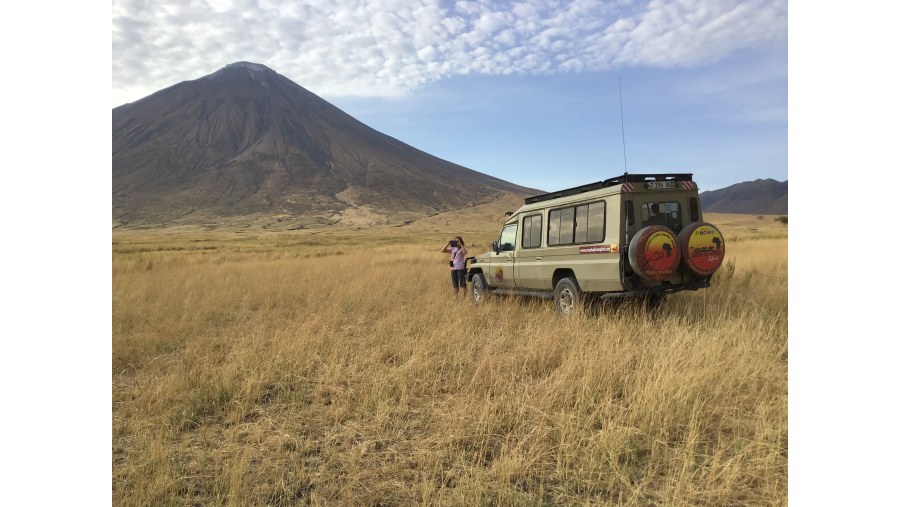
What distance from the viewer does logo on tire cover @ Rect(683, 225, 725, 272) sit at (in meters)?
7.07

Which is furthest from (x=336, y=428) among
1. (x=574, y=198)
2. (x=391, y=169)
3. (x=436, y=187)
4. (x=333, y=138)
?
(x=333, y=138)

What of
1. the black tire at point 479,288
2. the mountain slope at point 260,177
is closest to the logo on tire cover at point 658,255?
the black tire at point 479,288

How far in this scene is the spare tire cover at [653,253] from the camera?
22.6 feet

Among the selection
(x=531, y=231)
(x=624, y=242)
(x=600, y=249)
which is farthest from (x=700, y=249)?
(x=531, y=231)

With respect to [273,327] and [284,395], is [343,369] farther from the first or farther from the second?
[273,327]

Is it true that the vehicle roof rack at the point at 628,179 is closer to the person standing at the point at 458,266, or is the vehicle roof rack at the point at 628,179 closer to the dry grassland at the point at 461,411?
the dry grassland at the point at 461,411

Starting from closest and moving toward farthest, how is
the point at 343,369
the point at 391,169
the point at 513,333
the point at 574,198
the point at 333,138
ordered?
the point at 343,369
the point at 513,333
the point at 574,198
the point at 391,169
the point at 333,138

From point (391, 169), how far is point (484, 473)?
176m

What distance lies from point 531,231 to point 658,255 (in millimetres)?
3042

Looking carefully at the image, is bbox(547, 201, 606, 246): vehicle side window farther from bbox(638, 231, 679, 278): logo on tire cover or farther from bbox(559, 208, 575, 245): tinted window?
bbox(638, 231, 679, 278): logo on tire cover

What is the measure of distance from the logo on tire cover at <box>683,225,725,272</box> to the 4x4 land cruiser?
1cm

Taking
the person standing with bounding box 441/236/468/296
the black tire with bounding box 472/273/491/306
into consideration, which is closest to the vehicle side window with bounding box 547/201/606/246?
the black tire with bounding box 472/273/491/306

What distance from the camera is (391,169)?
6900 inches

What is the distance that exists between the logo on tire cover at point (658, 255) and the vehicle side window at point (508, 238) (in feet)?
11.6
